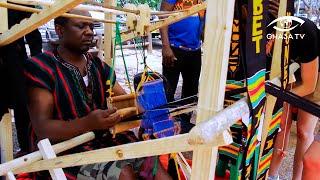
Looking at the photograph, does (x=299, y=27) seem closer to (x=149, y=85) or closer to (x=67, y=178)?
(x=149, y=85)

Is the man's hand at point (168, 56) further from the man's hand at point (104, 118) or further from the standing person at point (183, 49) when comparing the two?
the man's hand at point (104, 118)

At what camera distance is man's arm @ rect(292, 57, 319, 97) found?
6.72 feet

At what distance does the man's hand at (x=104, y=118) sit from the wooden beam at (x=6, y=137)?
403 millimetres

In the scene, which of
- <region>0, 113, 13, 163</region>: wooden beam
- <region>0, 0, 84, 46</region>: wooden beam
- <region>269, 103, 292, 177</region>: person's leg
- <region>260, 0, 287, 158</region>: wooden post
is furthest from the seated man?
<region>269, 103, 292, 177</region>: person's leg

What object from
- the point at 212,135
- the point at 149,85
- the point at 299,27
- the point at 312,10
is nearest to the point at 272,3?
the point at 299,27

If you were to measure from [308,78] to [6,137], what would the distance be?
4.96 feet

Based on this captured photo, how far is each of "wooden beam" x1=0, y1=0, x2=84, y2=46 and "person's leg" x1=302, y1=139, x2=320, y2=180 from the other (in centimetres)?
127

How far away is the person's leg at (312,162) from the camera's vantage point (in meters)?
1.81

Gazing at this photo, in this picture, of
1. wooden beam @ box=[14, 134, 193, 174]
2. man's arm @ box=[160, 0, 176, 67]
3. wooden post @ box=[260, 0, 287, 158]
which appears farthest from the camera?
man's arm @ box=[160, 0, 176, 67]

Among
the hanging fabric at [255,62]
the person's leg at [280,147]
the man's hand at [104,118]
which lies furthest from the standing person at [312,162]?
the man's hand at [104,118]

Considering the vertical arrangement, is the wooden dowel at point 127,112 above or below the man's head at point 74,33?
below

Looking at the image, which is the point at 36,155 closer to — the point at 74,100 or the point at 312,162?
the point at 74,100

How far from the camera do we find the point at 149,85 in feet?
5.71

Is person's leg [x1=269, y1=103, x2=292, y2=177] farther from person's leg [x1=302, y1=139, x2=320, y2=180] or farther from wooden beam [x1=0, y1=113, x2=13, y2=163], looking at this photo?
wooden beam [x1=0, y1=113, x2=13, y2=163]
